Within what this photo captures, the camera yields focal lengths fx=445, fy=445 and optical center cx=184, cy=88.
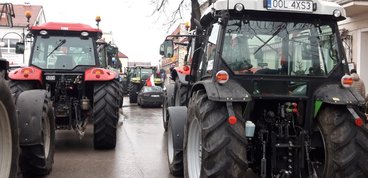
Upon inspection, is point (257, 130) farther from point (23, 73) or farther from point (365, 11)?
point (365, 11)

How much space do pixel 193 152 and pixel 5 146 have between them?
7.06 feet

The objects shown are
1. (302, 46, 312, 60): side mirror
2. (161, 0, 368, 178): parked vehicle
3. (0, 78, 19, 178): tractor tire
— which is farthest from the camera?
→ (302, 46, 312, 60): side mirror

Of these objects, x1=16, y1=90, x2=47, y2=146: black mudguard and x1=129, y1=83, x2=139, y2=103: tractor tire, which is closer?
x1=16, y1=90, x2=47, y2=146: black mudguard

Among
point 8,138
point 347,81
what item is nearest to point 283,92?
point 347,81

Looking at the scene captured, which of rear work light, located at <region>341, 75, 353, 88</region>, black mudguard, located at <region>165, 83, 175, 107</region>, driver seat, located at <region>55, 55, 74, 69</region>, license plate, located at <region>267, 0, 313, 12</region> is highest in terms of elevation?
license plate, located at <region>267, 0, 313, 12</region>

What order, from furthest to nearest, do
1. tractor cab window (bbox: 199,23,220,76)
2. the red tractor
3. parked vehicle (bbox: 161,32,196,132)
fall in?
parked vehicle (bbox: 161,32,196,132)
the red tractor
tractor cab window (bbox: 199,23,220,76)

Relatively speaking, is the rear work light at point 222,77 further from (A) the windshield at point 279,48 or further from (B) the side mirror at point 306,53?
(B) the side mirror at point 306,53

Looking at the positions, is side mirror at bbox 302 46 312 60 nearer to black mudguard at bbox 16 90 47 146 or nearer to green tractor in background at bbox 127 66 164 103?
black mudguard at bbox 16 90 47 146

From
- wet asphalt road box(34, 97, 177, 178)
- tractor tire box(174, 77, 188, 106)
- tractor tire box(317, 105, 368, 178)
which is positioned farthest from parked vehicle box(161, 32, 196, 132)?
tractor tire box(317, 105, 368, 178)

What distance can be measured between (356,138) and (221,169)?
1.46 meters

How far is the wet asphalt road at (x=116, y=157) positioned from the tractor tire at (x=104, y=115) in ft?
0.78

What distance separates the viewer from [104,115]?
26.4ft

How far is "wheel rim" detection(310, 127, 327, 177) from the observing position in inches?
189

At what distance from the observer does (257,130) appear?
16.3 ft
